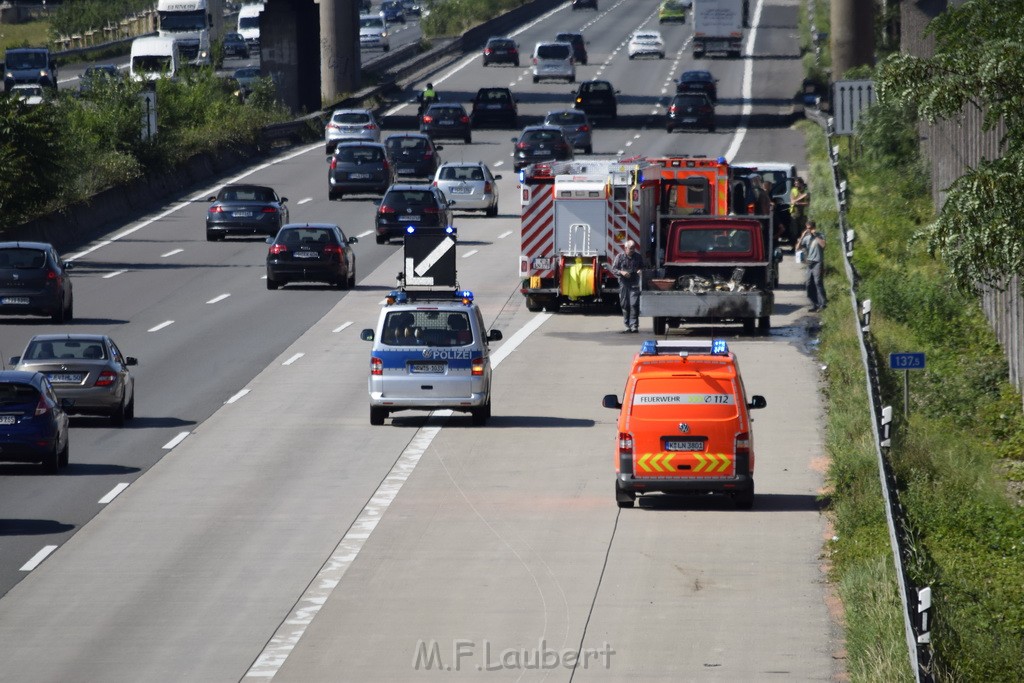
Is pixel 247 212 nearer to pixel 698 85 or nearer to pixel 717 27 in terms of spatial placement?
pixel 698 85

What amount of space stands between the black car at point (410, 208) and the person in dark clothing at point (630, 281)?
12.9 metres

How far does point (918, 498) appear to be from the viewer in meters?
22.3

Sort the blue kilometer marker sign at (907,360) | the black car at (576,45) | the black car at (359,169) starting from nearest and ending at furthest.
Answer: the blue kilometer marker sign at (907,360)
the black car at (359,169)
the black car at (576,45)

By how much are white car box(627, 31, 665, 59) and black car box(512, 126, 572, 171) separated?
131 ft

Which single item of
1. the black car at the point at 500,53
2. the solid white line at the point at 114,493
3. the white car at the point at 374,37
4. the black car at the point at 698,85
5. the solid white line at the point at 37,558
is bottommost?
the solid white line at the point at 114,493

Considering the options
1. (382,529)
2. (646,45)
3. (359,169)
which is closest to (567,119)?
(359,169)

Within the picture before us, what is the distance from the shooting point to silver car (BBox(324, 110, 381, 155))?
69.8 m

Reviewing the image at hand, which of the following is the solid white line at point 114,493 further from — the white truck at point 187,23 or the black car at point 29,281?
the white truck at point 187,23

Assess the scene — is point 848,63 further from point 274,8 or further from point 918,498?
point 918,498

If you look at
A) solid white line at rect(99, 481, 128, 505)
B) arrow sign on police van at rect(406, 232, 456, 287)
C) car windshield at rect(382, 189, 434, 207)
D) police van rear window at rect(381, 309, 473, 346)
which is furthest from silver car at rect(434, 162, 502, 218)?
solid white line at rect(99, 481, 128, 505)

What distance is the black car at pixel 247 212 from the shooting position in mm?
49750

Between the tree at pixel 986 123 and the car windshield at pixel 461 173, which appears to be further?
the car windshield at pixel 461 173

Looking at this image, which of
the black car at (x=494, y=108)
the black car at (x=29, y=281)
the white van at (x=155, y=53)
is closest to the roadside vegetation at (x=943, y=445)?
the black car at (x=29, y=281)

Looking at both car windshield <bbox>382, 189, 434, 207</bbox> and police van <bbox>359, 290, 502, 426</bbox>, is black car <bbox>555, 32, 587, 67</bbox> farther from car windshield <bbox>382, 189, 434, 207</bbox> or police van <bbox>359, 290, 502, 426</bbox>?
police van <bbox>359, 290, 502, 426</bbox>
